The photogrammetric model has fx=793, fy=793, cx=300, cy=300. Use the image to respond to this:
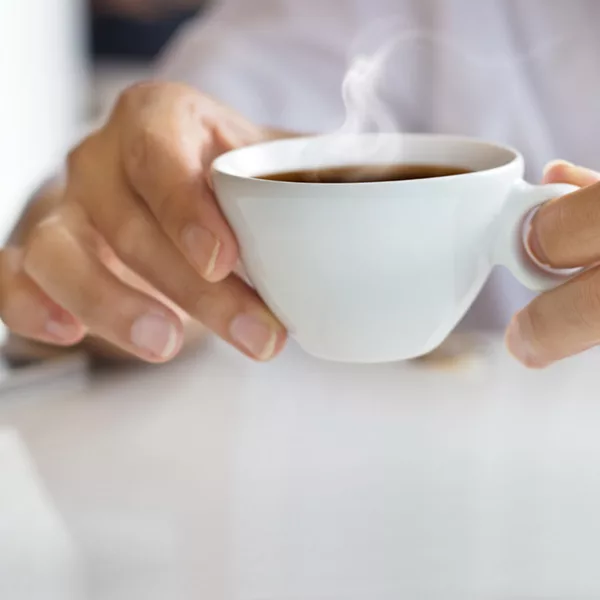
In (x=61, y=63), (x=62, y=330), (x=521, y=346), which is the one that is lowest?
(x=61, y=63)

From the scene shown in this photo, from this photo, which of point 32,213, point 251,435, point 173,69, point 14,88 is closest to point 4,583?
point 251,435

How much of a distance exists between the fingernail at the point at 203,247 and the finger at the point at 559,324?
0.17 meters

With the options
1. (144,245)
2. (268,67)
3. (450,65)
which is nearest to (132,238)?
(144,245)

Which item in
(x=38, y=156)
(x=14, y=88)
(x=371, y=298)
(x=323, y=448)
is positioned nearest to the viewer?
(x=371, y=298)

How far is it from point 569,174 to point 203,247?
20 centimetres

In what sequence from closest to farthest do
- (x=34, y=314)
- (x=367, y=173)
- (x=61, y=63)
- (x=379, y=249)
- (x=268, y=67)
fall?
(x=379, y=249) → (x=367, y=173) → (x=34, y=314) → (x=268, y=67) → (x=61, y=63)

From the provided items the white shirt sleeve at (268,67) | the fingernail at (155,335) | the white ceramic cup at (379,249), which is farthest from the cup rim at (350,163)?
the white shirt sleeve at (268,67)

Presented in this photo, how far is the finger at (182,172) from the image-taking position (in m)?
0.41

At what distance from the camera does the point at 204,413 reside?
22.8 inches

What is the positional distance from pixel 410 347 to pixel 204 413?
0.23 m

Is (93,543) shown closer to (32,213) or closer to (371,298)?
(371,298)

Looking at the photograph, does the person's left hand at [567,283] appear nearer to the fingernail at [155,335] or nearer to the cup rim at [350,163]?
the cup rim at [350,163]

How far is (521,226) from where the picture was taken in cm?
37

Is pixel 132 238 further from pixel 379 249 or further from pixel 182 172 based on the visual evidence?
pixel 379 249
